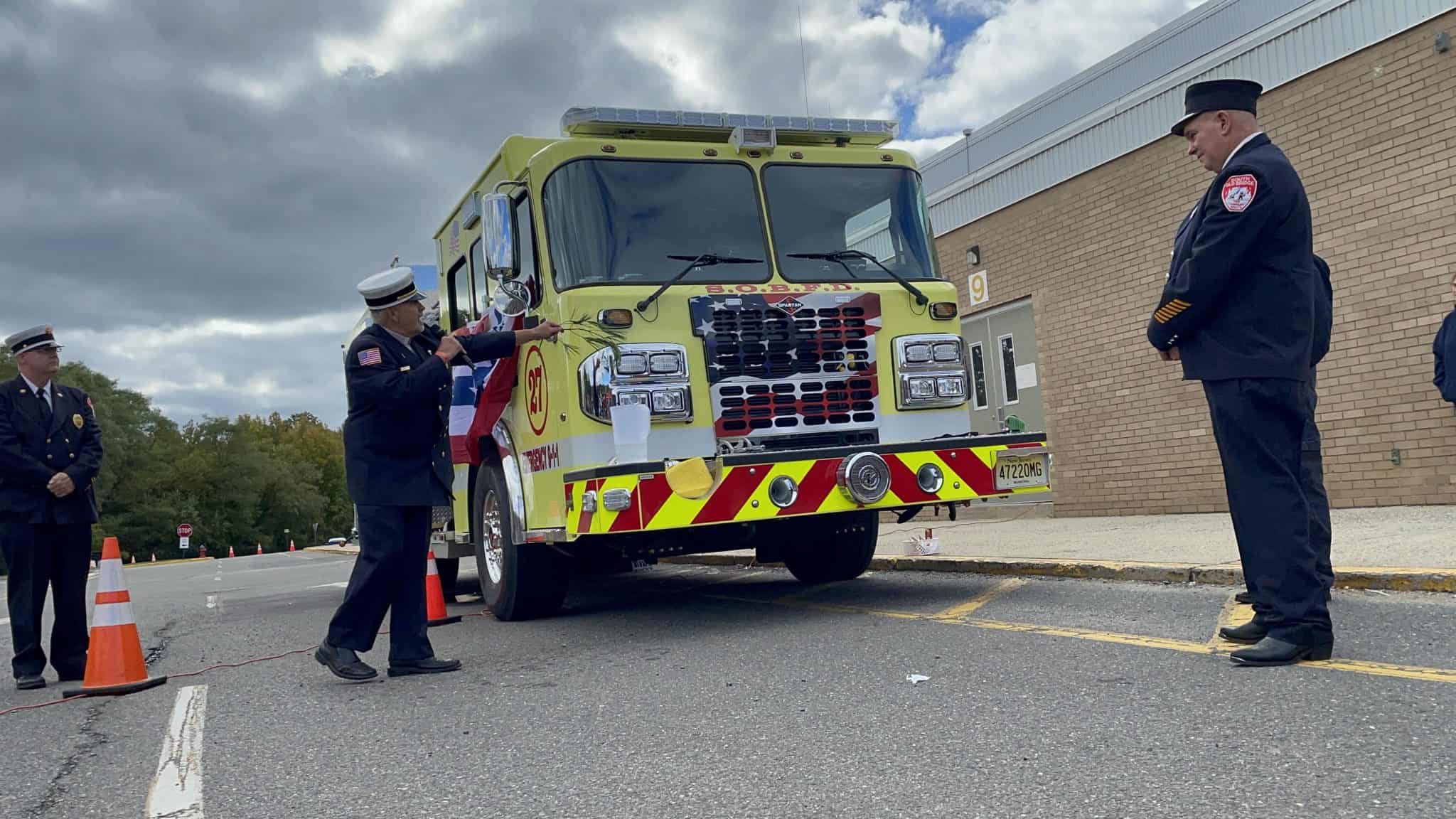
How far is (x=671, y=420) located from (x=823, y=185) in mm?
1960

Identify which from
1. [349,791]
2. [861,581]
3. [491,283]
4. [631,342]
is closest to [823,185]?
[631,342]

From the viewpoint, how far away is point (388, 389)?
17.6ft

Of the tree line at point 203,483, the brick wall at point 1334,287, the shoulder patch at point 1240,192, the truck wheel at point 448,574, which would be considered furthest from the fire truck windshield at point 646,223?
the tree line at point 203,483

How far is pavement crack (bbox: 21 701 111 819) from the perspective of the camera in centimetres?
349

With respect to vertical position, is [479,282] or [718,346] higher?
[479,282]

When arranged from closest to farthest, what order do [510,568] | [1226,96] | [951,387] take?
1. [1226,96]
2. [951,387]
3. [510,568]

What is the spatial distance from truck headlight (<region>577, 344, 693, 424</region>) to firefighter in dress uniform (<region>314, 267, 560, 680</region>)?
0.78m

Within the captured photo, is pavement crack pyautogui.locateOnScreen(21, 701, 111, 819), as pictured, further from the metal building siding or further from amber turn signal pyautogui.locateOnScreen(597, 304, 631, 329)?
the metal building siding

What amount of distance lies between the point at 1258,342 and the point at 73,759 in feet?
14.9

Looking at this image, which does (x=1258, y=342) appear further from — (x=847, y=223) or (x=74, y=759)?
(x=74, y=759)

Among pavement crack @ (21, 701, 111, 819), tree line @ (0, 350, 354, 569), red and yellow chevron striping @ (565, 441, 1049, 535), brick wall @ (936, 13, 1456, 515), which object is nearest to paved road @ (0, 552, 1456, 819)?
Result: pavement crack @ (21, 701, 111, 819)

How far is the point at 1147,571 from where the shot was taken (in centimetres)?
696

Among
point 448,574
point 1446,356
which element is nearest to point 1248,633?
point 1446,356

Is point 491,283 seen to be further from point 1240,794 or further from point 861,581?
point 1240,794
